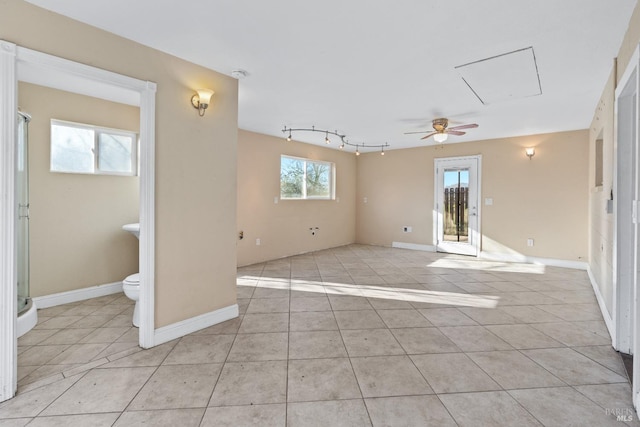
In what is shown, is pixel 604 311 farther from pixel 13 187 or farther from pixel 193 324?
pixel 13 187

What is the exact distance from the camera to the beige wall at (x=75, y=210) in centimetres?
319

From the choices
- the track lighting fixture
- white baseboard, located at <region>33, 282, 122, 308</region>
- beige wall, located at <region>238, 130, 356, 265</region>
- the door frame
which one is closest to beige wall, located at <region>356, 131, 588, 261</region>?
the track lighting fixture

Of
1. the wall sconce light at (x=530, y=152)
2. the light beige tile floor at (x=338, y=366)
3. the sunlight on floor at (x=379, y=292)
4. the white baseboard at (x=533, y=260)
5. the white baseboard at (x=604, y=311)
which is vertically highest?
the wall sconce light at (x=530, y=152)

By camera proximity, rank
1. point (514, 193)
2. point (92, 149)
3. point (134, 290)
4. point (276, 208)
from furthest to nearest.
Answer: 1. point (276, 208)
2. point (514, 193)
3. point (92, 149)
4. point (134, 290)

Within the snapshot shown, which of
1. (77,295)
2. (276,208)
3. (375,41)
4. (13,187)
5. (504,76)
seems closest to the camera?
(13,187)

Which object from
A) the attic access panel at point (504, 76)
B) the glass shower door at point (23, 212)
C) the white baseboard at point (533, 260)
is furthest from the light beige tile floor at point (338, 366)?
the attic access panel at point (504, 76)

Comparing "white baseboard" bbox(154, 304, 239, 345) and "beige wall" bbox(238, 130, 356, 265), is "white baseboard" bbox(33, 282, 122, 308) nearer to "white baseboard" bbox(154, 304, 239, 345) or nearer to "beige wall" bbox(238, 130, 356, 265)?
"white baseboard" bbox(154, 304, 239, 345)

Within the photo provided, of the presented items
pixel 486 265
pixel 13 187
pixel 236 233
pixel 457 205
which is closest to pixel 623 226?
pixel 486 265

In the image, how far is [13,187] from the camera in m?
1.84

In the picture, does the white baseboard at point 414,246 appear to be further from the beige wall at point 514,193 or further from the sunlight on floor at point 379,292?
the sunlight on floor at point 379,292

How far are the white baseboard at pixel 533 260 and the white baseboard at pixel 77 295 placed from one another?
6.38 metres

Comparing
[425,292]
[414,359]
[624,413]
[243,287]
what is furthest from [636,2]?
[243,287]

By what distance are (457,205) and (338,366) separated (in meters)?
5.36

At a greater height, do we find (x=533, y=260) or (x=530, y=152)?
(x=530, y=152)
